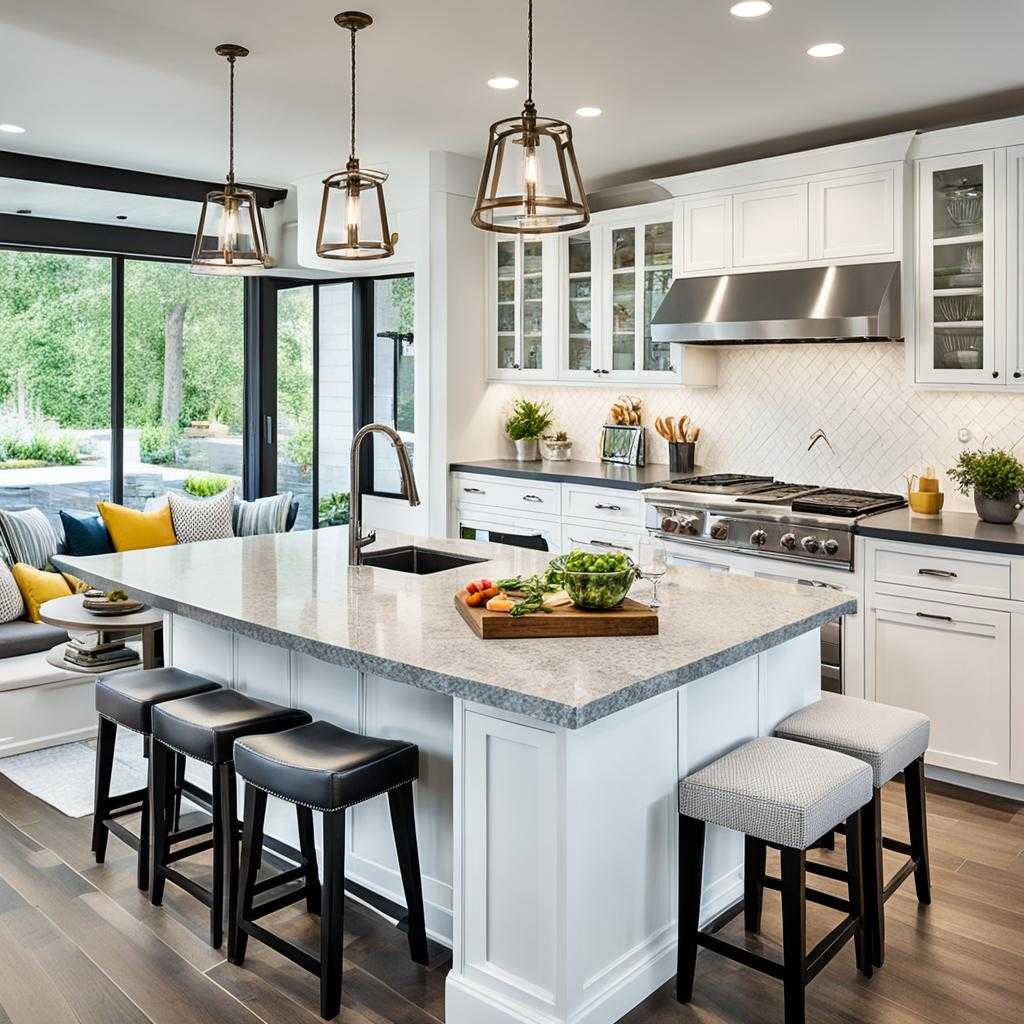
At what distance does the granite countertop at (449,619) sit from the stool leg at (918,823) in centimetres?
49

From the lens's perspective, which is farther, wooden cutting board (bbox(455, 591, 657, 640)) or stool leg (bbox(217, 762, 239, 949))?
stool leg (bbox(217, 762, 239, 949))

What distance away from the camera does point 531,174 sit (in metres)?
2.58

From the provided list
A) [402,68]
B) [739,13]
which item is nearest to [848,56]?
[739,13]

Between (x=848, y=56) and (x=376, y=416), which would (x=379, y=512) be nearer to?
(x=376, y=416)

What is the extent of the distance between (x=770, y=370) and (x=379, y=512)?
2724 mm

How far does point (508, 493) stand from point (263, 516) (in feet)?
5.21

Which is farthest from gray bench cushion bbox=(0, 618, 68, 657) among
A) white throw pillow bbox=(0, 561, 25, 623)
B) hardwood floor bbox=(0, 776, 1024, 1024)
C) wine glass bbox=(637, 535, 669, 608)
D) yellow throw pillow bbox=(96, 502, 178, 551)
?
wine glass bbox=(637, 535, 669, 608)

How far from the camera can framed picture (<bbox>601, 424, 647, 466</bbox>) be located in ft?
19.3

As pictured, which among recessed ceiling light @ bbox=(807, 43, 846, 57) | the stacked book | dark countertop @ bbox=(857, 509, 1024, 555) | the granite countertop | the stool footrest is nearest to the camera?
the granite countertop

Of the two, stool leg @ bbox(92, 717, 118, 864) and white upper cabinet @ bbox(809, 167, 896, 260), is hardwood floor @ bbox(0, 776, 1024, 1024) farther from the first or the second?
white upper cabinet @ bbox(809, 167, 896, 260)

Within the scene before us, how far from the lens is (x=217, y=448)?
695 cm

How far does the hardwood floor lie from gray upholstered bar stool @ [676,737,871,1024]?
140mm

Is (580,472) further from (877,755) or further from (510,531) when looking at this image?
(877,755)

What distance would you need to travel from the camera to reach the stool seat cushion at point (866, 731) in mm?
2682
